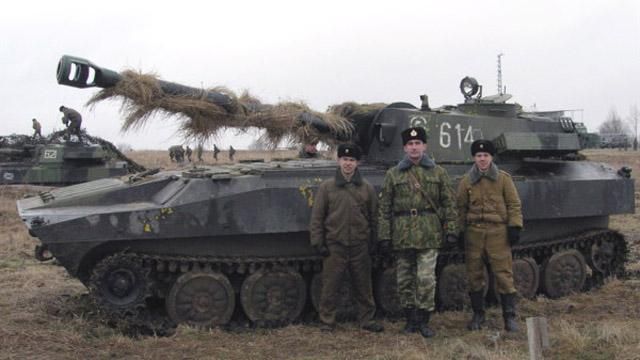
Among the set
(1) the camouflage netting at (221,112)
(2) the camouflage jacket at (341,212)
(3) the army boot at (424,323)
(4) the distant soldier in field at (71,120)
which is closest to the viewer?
(3) the army boot at (424,323)

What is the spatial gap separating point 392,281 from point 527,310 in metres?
1.69

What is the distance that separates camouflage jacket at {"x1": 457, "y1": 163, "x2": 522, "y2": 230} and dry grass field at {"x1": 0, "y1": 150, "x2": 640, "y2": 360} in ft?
3.88

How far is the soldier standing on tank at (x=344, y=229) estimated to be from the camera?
7.42 metres

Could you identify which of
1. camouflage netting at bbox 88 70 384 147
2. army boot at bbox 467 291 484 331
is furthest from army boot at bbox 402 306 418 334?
camouflage netting at bbox 88 70 384 147

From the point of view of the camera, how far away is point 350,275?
25.2 feet

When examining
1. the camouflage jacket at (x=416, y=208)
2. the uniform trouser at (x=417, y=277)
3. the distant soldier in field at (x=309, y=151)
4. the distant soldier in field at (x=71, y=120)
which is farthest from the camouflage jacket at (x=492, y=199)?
the distant soldier in field at (x=71, y=120)

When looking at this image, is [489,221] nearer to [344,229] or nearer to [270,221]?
[344,229]

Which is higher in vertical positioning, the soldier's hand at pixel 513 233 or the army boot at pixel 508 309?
the soldier's hand at pixel 513 233

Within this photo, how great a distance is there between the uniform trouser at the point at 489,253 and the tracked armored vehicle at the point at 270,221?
1.08m

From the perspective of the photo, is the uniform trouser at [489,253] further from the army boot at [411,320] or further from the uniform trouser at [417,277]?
the army boot at [411,320]

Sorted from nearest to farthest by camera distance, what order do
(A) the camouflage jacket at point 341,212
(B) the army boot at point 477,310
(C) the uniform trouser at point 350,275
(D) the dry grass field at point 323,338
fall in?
(D) the dry grass field at point 323,338
(A) the camouflage jacket at point 341,212
(C) the uniform trouser at point 350,275
(B) the army boot at point 477,310

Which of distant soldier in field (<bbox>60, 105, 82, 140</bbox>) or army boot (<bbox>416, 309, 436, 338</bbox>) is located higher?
distant soldier in field (<bbox>60, 105, 82, 140</bbox>)

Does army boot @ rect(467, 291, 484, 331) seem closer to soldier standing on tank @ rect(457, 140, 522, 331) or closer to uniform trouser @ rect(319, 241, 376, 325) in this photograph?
soldier standing on tank @ rect(457, 140, 522, 331)

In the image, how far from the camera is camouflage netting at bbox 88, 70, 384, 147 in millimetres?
7941
